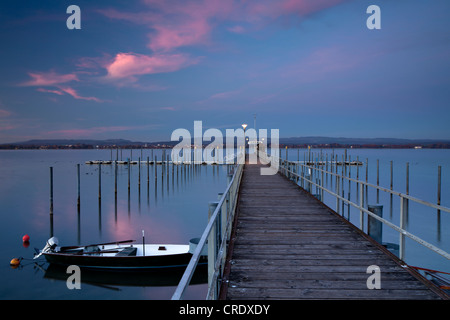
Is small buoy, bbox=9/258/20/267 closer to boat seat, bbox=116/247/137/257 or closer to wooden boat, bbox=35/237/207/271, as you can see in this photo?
wooden boat, bbox=35/237/207/271

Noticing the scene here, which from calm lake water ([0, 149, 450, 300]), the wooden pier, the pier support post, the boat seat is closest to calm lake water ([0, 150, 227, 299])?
calm lake water ([0, 149, 450, 300])

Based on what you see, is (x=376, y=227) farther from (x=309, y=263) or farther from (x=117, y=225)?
(x=117, y=225)

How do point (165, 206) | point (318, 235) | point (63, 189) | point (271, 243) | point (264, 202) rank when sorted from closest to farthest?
point (271, 243) < point (318, 235) < point (264, 202) < point (165, 206) < point (63, 189)

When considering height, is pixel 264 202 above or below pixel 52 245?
above

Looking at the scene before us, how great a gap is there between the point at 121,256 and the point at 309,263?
11185mm

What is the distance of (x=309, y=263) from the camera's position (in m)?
4.62

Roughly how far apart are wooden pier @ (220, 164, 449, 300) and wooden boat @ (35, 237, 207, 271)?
24.3 ft

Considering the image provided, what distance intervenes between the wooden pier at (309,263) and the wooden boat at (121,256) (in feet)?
24.3

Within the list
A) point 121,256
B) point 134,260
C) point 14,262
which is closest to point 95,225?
point 14,262

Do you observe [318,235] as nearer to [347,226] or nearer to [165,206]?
[347,226]

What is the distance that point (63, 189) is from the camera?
41.2m
